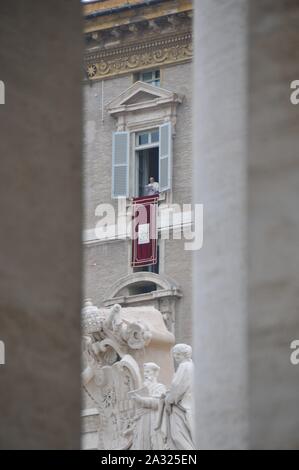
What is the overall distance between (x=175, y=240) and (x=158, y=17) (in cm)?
395

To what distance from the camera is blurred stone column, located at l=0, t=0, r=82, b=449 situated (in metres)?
6.58

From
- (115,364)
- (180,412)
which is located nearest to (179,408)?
(180,412)

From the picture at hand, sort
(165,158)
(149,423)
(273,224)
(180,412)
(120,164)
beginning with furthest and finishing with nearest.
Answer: (120,164), (165,158), (149,423), (180,412), (273,224)

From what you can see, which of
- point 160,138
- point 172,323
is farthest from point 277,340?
point 160,138

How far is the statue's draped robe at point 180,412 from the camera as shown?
65.8ft

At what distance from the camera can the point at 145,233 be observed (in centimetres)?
3312

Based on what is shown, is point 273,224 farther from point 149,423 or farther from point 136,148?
point 136,148

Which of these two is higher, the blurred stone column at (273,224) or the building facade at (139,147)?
the building facade at (139,147)

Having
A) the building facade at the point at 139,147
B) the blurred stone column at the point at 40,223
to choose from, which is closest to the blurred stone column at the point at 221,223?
the blurred stone column at the point at 40,223

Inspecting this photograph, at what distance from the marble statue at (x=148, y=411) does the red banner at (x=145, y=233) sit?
10.9 metres

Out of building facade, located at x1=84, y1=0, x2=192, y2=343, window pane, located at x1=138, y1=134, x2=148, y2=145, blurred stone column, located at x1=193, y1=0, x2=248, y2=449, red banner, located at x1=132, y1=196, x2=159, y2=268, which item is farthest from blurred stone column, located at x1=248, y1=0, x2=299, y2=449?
window pane, located at x1=138, y1=134, x2=148, y2=145

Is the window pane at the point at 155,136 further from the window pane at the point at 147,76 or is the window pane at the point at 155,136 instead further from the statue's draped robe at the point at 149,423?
the statue's draped robe at the point at 149,423

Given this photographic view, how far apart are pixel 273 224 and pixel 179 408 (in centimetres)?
1268

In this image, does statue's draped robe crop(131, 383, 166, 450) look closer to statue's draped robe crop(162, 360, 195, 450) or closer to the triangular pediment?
statue's draped robe crop(162, 360, 195, 450)
